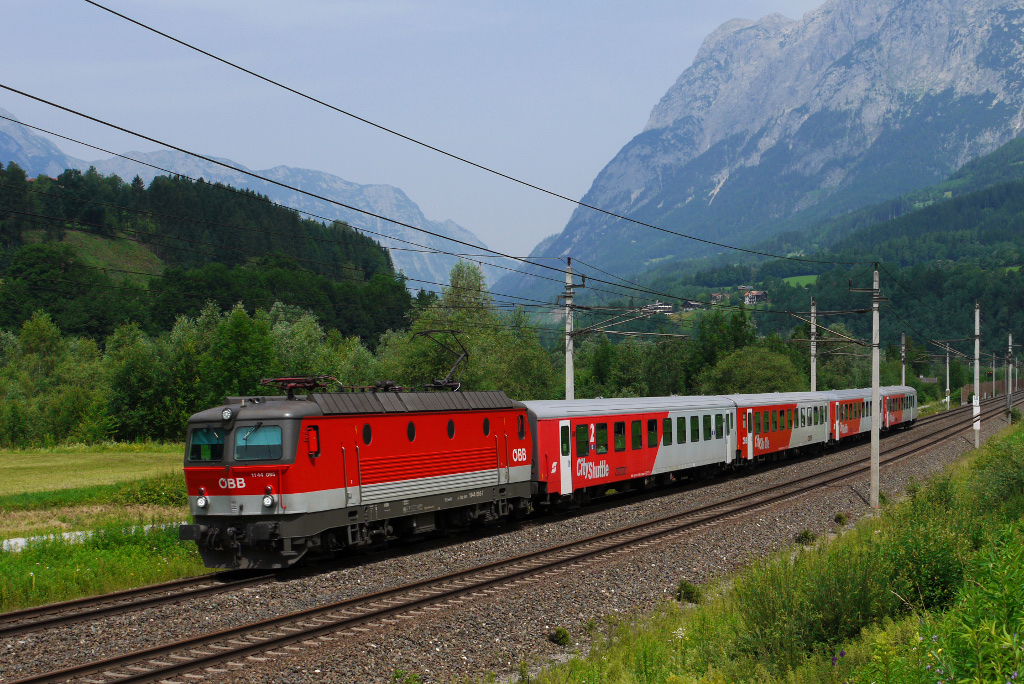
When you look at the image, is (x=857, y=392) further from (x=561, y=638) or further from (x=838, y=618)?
(x=561, y=638)

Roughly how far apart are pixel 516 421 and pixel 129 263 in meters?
146

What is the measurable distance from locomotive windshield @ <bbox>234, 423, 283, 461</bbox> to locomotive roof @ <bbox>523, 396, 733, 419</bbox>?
29.4ft

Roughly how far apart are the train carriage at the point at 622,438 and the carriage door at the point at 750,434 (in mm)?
2002

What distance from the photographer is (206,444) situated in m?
17.4

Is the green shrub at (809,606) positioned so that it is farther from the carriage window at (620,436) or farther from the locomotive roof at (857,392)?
the locomotive roof at (857,392)

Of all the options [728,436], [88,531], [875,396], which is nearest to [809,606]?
[88,531]

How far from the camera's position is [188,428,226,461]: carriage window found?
56.3 feet

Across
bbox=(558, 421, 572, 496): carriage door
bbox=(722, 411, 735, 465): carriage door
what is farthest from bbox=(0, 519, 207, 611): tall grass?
bbox=(722, 411, 735, 465): carriage door

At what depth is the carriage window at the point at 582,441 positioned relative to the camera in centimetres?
2541

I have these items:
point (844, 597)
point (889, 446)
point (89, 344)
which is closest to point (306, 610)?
point (844, 597)

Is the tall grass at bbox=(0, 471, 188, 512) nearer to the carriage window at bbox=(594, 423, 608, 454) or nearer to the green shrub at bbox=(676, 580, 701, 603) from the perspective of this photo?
the carriage window at bbox=(594, 423, 608, 454)

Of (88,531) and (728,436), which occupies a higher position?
(728,436)

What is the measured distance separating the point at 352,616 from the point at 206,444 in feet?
18.5

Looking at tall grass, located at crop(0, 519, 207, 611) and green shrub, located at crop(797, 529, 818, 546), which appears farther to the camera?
green shrub, located at crop(797, 529, 818, 546)
